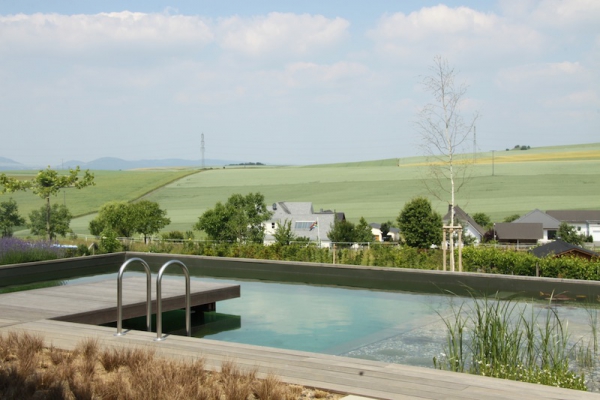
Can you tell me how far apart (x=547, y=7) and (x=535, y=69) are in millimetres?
12980

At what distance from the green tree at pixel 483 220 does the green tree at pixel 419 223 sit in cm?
940

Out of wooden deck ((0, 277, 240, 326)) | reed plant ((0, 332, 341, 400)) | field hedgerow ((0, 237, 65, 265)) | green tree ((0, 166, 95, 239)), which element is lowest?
reed plant ((0, 332, 341, 400))

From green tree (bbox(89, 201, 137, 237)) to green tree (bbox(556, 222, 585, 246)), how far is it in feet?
96.3

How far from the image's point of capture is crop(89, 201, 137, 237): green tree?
3244 cm

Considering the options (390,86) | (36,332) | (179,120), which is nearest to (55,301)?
(36,332)

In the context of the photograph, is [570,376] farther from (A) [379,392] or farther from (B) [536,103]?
(B) [536,103]

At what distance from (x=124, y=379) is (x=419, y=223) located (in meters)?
38.4

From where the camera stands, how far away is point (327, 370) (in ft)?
12.4

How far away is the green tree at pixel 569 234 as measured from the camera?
150ft

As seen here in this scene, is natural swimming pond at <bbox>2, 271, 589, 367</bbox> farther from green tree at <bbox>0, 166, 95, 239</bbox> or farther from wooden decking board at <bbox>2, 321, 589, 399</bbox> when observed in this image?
green tree at <bbox>0, 166, 95, 239</bbox>

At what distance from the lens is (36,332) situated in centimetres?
493

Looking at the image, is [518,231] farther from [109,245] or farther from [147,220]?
[109,245]

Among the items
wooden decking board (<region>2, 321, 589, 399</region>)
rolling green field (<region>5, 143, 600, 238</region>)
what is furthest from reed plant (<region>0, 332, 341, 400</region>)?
rolling green field (<region>5, 143, 600, 238</region>)

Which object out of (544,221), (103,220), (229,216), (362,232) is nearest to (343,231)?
(362,232)
